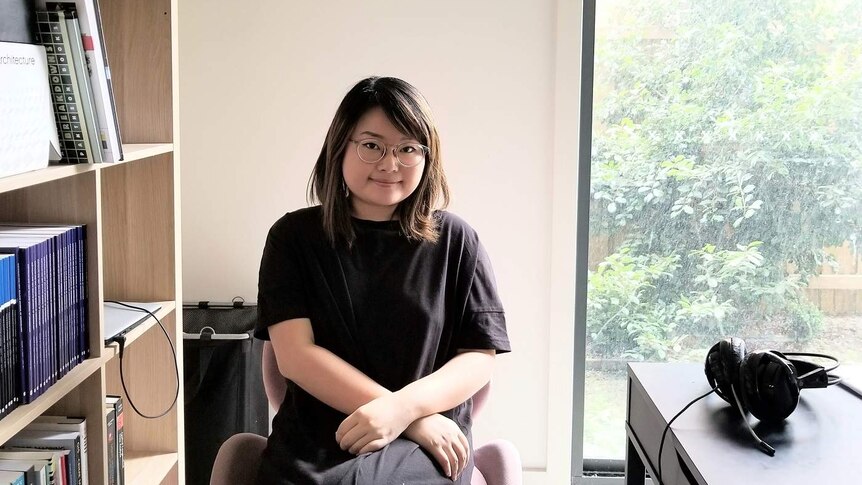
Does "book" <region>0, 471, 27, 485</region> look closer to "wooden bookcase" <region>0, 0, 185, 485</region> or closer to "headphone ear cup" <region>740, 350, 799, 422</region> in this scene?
"wooden bookcase" <region>0, 0, 185, 485</region>

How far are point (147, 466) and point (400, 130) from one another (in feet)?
2.94

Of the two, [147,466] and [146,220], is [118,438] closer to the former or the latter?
[147,466]

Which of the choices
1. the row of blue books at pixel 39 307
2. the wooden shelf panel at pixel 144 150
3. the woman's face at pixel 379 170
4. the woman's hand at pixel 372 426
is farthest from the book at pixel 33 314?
the woman's face at pixel 379 170

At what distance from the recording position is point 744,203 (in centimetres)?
268

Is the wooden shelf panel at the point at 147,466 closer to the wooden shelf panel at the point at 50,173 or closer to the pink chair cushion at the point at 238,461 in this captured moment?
the pink chair cushion at the point at 238,461

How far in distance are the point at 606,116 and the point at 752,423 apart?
1.38 meters

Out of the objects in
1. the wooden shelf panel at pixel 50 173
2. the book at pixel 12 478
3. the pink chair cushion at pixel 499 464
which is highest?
the wooden shelf panel at pixel 50 173

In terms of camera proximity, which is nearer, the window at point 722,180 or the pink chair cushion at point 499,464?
the pink chair cushion at point 499,464

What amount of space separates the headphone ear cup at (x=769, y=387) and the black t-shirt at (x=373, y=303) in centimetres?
57

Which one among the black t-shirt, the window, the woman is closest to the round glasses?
the woman

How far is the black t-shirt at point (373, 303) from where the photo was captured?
5.96ft

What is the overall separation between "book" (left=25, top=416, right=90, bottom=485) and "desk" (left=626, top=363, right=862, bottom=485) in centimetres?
94

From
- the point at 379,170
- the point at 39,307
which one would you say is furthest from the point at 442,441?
the point at 39,307

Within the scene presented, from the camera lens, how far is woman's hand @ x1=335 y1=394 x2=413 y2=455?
5.54 feet
